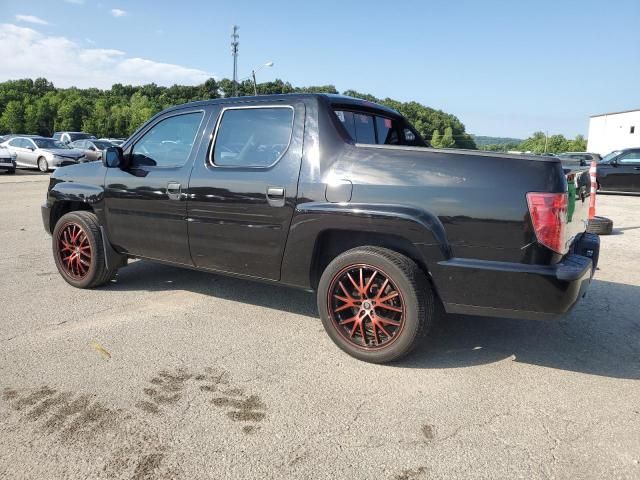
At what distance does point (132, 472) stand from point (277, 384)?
1.02 metres

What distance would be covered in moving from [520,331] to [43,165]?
23.2 m

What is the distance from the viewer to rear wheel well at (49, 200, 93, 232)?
16.3 feet

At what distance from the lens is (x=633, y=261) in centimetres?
642

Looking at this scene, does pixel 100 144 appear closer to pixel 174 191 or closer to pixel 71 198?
pixel 71 198

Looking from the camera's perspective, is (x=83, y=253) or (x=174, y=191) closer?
(x=174, y=191)

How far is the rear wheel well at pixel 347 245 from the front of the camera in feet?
10.5

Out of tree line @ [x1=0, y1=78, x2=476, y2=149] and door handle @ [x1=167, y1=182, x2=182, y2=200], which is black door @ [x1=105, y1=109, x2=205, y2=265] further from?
tree line @ [x1=0, y1=78, x2=476, y2=149]

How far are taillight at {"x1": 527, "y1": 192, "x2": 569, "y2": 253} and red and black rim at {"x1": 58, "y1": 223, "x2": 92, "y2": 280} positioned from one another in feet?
12.7

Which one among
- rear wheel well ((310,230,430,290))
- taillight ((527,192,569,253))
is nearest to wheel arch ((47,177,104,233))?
rear wheel well ((310,230,430,290))

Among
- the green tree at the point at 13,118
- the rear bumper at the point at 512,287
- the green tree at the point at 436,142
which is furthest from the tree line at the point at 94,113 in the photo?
the rear bumper at the point at 512,287

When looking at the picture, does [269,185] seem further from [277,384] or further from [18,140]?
[18,140]

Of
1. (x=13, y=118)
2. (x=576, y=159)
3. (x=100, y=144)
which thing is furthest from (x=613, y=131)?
(x=13, y=118)

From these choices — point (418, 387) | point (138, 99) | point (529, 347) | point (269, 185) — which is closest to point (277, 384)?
point (418, 387)

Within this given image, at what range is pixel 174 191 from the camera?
4055 mm
